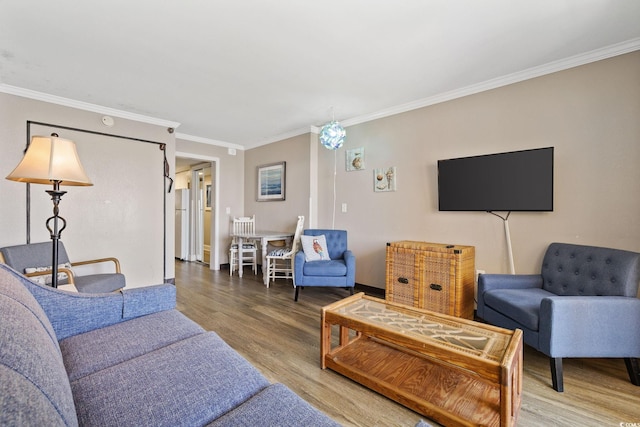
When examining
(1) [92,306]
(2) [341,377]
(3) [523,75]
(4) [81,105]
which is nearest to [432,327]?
(2) [341,377]

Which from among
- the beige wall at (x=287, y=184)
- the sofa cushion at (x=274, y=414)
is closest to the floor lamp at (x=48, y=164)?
the sofa cushion at (x=274, y=414)

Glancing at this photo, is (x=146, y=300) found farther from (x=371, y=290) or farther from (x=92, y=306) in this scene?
(x=371, y=290)

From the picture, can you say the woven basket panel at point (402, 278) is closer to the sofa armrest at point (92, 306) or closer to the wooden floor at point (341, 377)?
the wooden floor at point (341, 377)

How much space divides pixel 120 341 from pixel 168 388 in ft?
1.79

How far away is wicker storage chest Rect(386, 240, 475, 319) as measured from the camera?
8.68ft

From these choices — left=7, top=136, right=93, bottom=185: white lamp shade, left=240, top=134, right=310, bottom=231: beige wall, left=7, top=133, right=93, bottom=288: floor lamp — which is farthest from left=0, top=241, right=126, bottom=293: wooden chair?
left=240, top=134, right=310, bottom=231: beige wall

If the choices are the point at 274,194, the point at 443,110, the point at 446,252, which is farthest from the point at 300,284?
the point at 443,110

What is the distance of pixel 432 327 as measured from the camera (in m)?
1.77

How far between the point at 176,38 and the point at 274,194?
2995mm

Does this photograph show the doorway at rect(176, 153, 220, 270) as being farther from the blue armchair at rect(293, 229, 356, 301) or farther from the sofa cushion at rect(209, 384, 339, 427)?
the sofa cushion at rect(209, 384, 339, 427)

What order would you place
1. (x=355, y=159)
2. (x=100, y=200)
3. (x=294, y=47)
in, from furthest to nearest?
(x=355, y=159), (x=100, y=200), (x=294, y=47)

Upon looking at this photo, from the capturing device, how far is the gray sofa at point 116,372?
0.54 m

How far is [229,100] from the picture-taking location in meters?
3.31

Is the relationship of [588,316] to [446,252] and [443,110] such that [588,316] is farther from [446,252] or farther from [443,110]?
[443,110]
